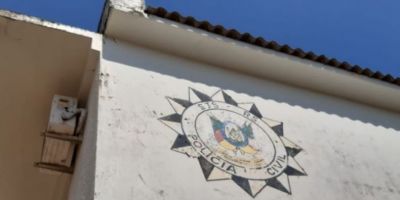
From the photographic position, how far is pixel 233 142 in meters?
4.86

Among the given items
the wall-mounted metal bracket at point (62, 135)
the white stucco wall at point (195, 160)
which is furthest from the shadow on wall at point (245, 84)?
the wall-mounted metal bracket at point (62, 135)

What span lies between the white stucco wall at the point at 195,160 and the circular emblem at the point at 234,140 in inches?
7.2

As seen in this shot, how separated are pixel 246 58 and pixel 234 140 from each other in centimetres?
122

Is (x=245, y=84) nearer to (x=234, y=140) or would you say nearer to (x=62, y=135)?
(x=234, y=140)

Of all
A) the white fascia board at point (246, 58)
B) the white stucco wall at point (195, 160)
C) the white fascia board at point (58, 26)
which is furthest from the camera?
the white fascia board at point (246, 58)

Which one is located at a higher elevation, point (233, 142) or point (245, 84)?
point (245, 84)

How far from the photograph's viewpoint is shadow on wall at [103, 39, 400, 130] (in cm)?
540

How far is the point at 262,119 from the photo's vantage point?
17.3 ft

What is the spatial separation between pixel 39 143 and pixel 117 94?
5.57 feet

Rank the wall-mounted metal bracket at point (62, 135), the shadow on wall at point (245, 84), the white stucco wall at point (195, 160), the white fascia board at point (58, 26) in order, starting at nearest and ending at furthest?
the white stucco wall at point (195, 160), the wall-mounted metal bracket at point (62, 135), the white fascia board at point (58, 26), the shadow on wall at point (245, 84)

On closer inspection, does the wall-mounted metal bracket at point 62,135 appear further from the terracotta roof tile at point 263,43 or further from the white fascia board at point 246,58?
the terracotta roof tile at point 263,43

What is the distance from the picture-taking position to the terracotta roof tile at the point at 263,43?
220 inches

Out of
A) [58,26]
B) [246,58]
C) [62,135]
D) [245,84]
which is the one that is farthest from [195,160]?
[58,26]

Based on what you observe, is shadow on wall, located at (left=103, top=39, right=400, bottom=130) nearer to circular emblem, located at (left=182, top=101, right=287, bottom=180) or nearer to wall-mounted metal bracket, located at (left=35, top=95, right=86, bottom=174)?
circular emblem, located at (left=182, top=101, right=287, bottom=180)
